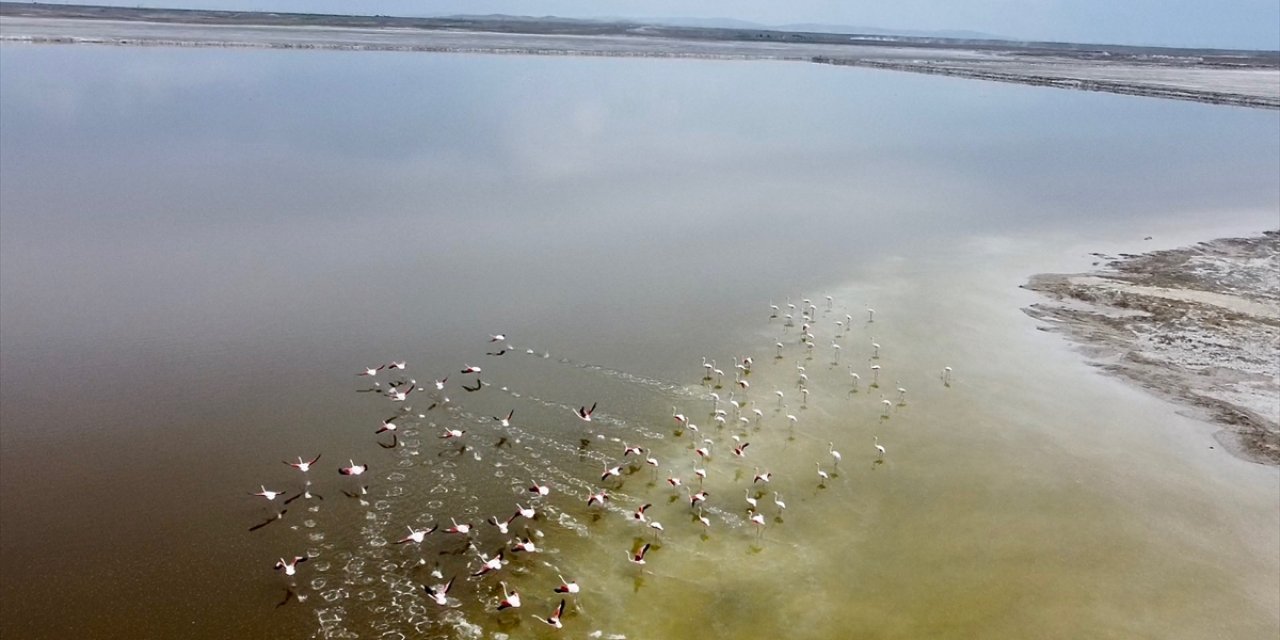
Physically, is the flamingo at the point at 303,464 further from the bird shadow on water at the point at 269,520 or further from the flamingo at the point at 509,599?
the flamingo at the point at 509,599

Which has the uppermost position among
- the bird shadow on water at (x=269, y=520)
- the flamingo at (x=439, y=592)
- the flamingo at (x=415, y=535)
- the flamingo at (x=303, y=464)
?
the flamingo at (x=303, y=464)

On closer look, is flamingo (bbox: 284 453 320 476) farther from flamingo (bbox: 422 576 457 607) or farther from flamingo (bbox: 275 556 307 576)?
flamingo (bbox: 422 576 457 607)

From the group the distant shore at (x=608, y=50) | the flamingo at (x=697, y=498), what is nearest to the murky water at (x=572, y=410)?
the flamingo at (x=697, y=498)

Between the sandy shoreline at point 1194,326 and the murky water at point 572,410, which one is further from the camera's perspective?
the sandy shoreline at point 1194,326

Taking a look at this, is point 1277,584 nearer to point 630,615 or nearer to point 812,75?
point 630,615

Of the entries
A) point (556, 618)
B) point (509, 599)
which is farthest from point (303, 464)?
point (556, 618)

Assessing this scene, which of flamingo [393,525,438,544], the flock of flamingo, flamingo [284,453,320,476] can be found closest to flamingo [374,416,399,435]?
the flock of flamingo

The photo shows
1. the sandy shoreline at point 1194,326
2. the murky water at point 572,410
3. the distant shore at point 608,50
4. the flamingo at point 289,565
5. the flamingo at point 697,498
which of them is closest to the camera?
the flamingo at point 289,565
